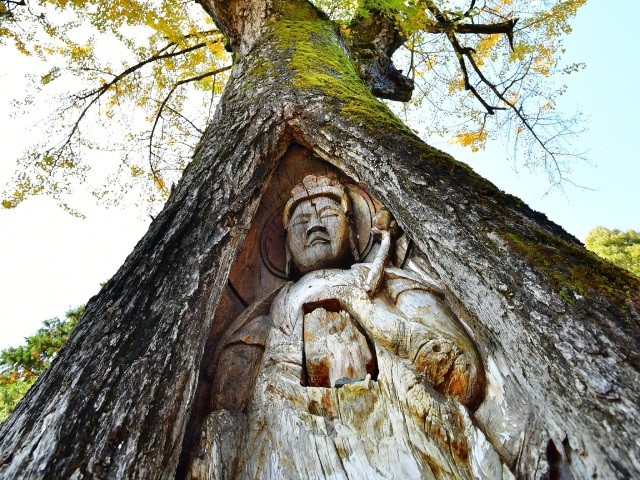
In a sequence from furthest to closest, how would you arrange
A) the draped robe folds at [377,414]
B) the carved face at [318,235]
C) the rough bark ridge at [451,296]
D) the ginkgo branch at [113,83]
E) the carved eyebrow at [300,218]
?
the ginkgo branch at [113,83]
the carved eyebrow at [300,218]
the carved face at [318,235]
the draped robe folds at [377,414]
the rough bark ridge at [451,296]

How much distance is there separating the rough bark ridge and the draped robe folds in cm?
14

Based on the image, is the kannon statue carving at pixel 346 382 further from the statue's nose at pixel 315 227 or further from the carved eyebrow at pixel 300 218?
A: the carved eyebrow at pixel 300 218

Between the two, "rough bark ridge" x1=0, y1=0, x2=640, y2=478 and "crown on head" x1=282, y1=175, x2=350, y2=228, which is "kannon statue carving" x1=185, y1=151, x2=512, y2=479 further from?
"crown on head" x1=282, y1=175, x2=350, y2=228

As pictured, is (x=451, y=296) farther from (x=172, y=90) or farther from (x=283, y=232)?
(x=172, y=90)

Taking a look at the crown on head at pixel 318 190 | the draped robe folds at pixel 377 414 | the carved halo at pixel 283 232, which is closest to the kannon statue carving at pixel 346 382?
the draped robe folds at pixel 377 414

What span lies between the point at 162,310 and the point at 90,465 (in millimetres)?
673

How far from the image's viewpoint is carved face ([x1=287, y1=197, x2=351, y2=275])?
3121 mm

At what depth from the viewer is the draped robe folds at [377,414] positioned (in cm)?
177

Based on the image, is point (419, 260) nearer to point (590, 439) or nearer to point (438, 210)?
point (438, 210)

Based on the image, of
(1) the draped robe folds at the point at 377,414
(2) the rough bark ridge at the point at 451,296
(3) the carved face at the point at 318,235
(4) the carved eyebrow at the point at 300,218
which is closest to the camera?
(2) the rough bark ridge at the point at 451,296

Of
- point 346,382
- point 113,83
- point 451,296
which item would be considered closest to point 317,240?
point 451,296

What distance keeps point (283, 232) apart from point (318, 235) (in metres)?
0.36

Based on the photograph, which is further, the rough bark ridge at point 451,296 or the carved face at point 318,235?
the carved face at point 318,235

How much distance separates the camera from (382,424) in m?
1.92
